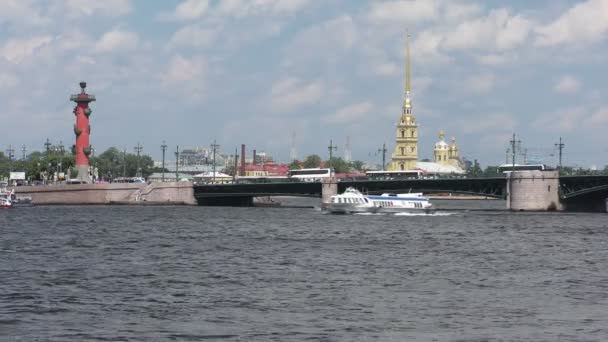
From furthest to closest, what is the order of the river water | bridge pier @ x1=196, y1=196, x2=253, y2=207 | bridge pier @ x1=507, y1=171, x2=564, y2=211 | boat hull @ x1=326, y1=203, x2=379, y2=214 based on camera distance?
bridge pier @ x1=196, y1=196, x2=253, y2=207 < bridge pier @ x1=507, y1=171, x2=564, y2=211 < boat hull @ x1=326, y1=203, x2=379, y2=214 < the river water

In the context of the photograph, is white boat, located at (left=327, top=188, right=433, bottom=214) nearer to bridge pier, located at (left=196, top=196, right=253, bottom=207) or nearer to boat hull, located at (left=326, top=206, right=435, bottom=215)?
boat hull, located at (left=326, top=206, right=435, bottom=215)

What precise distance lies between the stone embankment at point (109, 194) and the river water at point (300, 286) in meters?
59.3

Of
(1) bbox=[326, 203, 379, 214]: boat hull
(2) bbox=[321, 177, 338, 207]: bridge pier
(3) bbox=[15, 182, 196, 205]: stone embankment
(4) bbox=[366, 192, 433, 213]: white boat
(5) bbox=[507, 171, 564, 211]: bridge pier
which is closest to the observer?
(1) bbox=[326, 203, 379, 214]: boat hull

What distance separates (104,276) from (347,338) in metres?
14.3

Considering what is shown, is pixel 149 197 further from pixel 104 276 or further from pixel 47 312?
pixel 47 312

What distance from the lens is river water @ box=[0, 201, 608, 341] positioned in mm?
28250

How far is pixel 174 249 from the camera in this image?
5341cm

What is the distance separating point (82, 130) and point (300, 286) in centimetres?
9864

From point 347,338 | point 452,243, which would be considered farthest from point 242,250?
point 347,338

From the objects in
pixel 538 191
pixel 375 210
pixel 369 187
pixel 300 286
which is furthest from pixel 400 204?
pixel 300 286

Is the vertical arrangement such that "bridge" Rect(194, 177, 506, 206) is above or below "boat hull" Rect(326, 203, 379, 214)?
above

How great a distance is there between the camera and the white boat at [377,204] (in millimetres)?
100062

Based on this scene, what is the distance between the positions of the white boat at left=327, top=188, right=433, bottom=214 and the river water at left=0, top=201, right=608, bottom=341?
31.8 meters

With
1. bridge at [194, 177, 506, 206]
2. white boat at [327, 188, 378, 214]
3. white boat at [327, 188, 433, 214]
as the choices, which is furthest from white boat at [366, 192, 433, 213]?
bridge at [194, 177, 506, 206]
